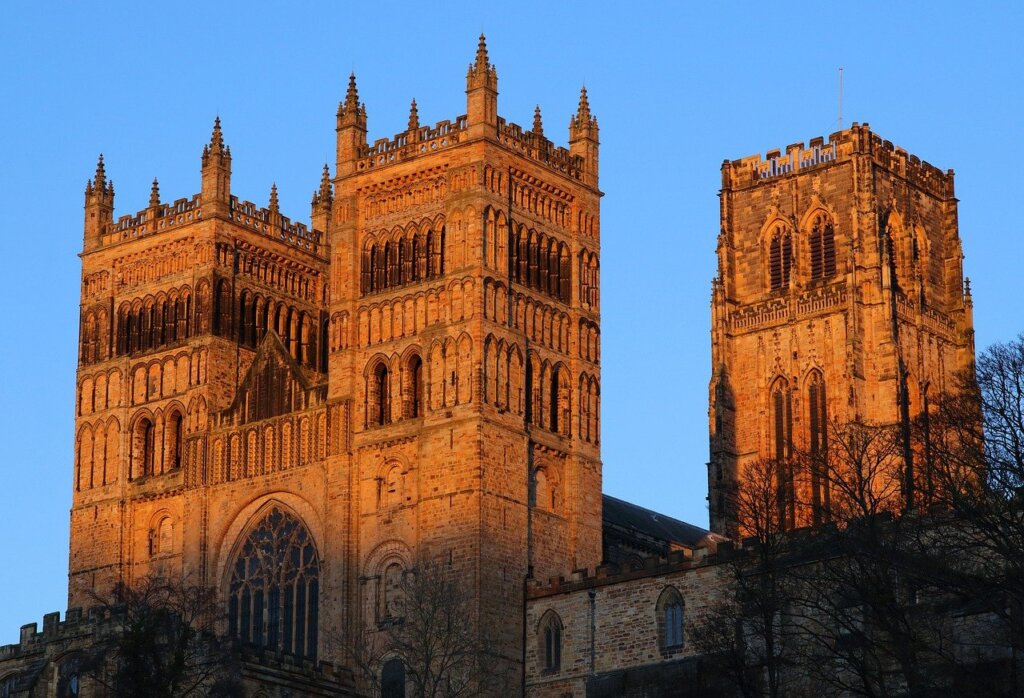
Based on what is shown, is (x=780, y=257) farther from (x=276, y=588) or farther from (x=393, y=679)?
(x=393, y=679)

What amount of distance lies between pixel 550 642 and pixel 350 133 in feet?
74.3

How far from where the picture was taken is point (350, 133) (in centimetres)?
9738

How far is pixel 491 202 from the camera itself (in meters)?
92.5

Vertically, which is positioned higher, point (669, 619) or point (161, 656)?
point (669, 619)

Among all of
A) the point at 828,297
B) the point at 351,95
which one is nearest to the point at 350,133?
the point at 351,95

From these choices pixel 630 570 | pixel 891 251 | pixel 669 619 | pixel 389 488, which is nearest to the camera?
pixel 669 619

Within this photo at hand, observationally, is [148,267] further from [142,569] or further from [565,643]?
[565,643]

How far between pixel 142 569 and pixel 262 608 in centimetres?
674

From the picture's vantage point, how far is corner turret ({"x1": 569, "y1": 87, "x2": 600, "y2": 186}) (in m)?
98.9

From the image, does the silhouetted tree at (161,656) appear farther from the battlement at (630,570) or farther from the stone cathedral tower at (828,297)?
the stone cathedral tower at (828,297)

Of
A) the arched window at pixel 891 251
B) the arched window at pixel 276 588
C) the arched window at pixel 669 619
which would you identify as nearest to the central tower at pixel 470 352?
the arched window at pixel 276 588

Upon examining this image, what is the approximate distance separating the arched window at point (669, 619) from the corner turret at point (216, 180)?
27.9 meters

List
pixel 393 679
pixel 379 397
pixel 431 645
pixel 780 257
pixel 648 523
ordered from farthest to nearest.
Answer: pixel 780 257, pixel 648 523, pixel 379 397, pixel 393 679, pixel 431 645

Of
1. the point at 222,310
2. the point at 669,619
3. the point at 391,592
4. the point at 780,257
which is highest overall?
the point at 780,257
